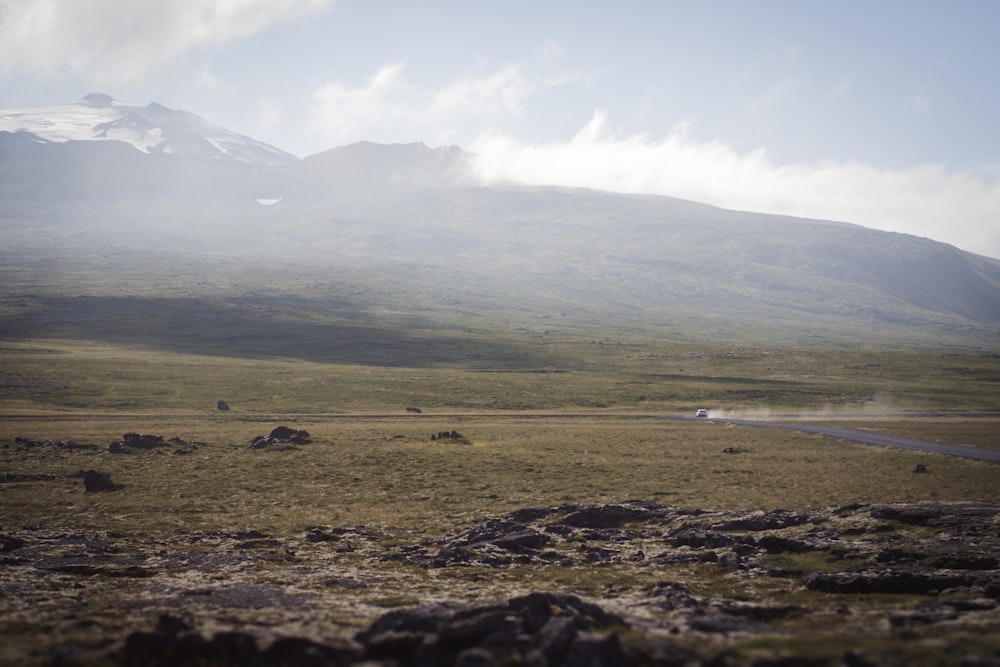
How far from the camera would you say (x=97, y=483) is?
142 feet

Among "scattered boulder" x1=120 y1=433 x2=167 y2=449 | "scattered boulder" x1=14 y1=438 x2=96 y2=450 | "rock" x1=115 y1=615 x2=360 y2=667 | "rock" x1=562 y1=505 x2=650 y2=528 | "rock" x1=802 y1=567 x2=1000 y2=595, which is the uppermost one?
"rock" x1=115 y1=615 x2=360 y2=667

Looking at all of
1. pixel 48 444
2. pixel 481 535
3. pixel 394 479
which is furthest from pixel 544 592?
pixel 48 444

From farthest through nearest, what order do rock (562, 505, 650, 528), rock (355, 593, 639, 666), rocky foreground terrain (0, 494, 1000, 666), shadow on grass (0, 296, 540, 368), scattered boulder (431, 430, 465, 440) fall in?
shadow on grass (0, 296, 540, 368), scattered boulder (431, 430, 465, 440), rock (562, 505, 650, 528), rocky foreground terrain (0, 494, 1000, 666), rock (355, 593, 639, 666)

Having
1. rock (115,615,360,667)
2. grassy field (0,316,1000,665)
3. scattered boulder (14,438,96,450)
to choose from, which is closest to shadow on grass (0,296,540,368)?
grassy field (0,316,1000,665)

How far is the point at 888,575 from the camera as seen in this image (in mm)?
22688

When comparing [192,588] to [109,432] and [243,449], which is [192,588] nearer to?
[243,449]

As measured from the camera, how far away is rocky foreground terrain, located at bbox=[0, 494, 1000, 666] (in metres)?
14.2

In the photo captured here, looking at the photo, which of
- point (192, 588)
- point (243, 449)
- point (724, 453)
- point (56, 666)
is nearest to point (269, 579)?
point (192, 588)

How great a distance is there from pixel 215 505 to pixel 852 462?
169ft

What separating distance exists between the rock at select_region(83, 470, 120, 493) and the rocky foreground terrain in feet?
36.3

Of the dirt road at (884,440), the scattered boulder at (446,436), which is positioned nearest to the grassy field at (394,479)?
the scattered boulder at (446,436)

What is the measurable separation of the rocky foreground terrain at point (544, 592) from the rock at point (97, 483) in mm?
11077

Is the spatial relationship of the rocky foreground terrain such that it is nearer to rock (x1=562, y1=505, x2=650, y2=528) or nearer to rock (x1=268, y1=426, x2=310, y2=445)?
rock (x1=562, y1=505, x2=650, y2=528)

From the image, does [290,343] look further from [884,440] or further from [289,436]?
[884,440]
